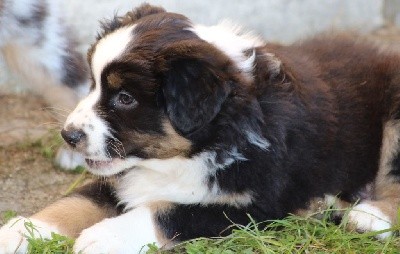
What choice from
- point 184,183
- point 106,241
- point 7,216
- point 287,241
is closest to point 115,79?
point 184,183

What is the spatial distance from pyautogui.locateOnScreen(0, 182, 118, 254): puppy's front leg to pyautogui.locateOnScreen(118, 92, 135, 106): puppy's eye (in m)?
0.73

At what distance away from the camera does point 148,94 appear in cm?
369

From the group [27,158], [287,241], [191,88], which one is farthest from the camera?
[27,158]

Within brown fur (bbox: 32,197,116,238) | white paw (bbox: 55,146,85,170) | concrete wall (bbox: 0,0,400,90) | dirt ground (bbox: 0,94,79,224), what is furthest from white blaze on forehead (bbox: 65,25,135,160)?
concrete wall (bbox: 0,0,400,90)

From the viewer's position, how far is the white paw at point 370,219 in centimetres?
414

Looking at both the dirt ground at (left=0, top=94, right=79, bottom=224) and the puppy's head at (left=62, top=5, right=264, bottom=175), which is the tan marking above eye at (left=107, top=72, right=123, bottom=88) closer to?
the puppy's head at (left=62, top=5, right=264, bottom=175)

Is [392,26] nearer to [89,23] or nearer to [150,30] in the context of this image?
[89,23]

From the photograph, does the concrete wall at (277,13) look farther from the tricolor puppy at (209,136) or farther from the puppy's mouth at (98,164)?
the puppy's mouth at (98,164)

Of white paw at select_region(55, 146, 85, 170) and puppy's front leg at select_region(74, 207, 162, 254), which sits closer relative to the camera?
puppy's front leg at select_region(74, 207, 162, 254)

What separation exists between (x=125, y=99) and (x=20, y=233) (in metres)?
0.85

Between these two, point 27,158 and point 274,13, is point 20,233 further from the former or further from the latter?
point 274,13

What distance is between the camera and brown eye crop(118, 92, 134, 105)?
3.71 meters

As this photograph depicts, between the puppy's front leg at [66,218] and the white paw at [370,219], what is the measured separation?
4.04ft

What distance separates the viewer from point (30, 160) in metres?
5.59
